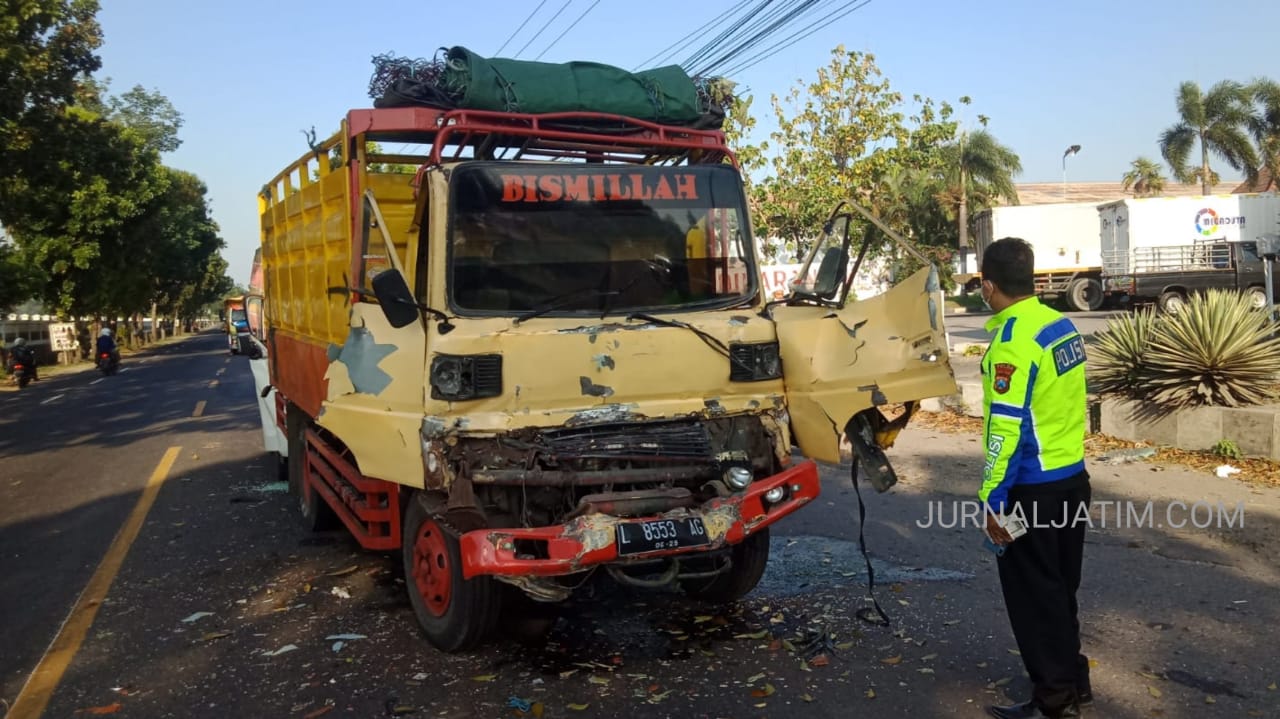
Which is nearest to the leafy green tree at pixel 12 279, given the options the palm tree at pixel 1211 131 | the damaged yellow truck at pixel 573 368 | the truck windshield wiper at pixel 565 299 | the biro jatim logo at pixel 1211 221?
the damaged yellow truck at pixel 573 368

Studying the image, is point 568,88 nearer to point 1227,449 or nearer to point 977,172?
point 1227,449

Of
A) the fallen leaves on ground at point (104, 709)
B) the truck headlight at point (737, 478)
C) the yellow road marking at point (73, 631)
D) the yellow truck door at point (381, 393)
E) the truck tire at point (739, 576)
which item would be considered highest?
the yellow truck door at point (381, 393)

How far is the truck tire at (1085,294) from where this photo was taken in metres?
32.7

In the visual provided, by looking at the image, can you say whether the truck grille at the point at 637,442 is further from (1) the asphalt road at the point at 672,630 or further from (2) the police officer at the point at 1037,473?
(2) the police officer at the point at 1037,473

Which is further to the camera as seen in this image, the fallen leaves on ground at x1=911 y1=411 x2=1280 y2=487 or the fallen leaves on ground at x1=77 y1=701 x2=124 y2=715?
the fallen leaves on ground at x1=911 y1=411 x2=1280 y2=487

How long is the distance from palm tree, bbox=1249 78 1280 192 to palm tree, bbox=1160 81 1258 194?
13.4 inches

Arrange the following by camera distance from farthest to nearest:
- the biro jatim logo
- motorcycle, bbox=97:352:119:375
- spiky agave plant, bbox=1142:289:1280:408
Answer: the biro jatim logo → motorcycle, bbox=97:352:119:375 → spiky agave plant, bbox=1142:289:1280:408

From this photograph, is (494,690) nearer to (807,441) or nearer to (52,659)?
Answer: (807,441)

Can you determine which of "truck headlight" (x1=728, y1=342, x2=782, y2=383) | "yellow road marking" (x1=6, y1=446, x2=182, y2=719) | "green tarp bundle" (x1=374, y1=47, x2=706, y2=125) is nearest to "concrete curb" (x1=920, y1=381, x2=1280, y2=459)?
"green tarp bundle" (x1=374, y1=47, x2=706, y2=125)

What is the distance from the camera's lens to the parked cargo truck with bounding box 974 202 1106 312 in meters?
33.0

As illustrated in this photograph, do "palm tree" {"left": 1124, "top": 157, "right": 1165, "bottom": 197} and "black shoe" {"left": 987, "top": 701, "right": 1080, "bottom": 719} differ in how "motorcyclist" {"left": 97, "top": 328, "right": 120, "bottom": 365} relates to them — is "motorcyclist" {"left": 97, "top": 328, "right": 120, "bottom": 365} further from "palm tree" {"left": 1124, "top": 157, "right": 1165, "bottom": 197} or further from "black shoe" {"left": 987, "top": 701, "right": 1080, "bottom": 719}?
"palm tree" {"left": 1124, "top": 157, "right": 1165, "bottom": 197}

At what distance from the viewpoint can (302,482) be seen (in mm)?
7863

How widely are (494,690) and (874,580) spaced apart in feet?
7.93

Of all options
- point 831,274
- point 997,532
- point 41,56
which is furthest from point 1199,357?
point 41,56
